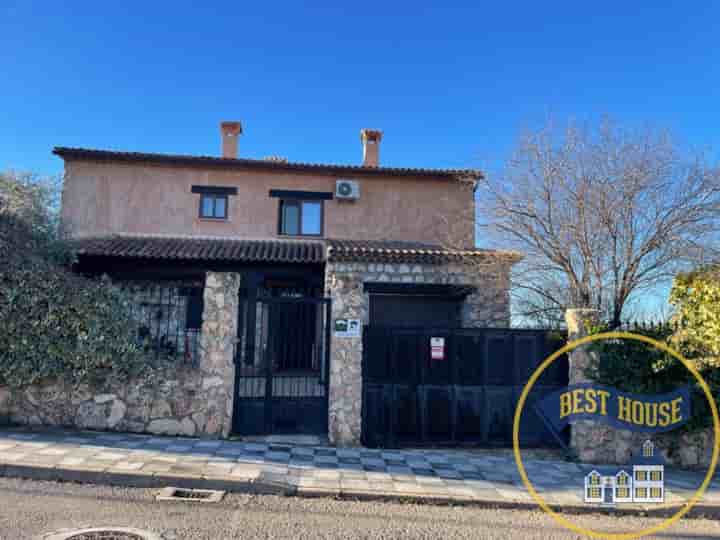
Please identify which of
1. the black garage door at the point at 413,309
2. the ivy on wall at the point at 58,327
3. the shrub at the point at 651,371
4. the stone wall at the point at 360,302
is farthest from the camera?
the black garage door at the point at 413,309

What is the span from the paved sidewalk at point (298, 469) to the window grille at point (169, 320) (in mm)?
1209

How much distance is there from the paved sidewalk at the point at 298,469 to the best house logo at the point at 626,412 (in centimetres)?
33

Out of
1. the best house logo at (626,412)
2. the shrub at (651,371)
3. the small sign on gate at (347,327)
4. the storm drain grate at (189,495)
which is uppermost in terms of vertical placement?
the small sign on gate at (347,327)

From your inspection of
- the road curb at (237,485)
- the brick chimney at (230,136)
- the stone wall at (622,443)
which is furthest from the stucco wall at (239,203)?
the road curb at (237,485)

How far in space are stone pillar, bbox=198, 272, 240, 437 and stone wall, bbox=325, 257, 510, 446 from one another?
1.38m

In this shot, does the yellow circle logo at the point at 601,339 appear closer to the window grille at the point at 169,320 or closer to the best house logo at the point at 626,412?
the best house logo at the point at 626,412

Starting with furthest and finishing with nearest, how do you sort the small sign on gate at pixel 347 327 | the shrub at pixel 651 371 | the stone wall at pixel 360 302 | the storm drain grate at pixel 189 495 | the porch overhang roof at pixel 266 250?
1. the porch overhang roof at pixel 266 250
2. the small sign on gate at pixel 347 327
3. the stone wall at pixel 360 302
4. the shrub at pixel 651 371
5. the storm drain grate at pixel 189 495

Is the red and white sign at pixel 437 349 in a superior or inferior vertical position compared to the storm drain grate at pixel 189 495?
superior

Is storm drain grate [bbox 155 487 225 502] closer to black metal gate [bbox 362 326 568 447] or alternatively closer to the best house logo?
black metal gate [bbox 362 326 568 447]

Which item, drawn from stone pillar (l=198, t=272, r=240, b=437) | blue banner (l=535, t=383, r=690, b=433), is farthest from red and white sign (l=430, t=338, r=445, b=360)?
stone pillar (l=198, t=272, r=240, b=437)

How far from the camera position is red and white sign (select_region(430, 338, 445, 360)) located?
709 cm

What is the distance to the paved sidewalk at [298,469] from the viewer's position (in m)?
5.16

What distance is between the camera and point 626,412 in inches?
280

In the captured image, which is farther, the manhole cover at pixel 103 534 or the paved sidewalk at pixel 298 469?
the paved sidewalk at pixel 298 469
